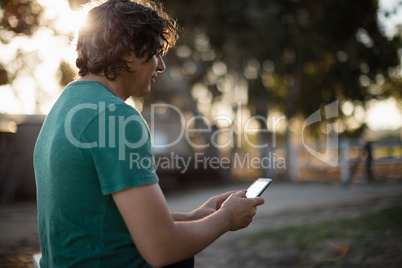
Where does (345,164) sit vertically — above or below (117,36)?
below

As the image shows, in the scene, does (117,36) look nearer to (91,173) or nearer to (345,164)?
(91,173)

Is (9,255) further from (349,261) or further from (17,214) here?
(17,214)

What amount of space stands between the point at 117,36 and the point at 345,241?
4.14m

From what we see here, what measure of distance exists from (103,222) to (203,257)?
3.83m

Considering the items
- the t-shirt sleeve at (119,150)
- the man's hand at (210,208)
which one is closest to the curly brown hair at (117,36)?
the t-shirt sleeve at (119,150)

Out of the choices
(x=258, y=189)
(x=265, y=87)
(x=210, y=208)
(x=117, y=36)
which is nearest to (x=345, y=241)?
(x=258, y=189)

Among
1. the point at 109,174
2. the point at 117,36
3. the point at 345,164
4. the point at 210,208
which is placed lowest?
the point at 345,164

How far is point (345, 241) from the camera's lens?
493 centimetres

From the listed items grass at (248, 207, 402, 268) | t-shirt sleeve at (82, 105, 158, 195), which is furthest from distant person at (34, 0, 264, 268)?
grass at (248, 207, 402, 268)

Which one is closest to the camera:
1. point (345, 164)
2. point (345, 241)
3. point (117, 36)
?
point (117, 36)

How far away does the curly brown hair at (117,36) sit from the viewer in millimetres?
1554

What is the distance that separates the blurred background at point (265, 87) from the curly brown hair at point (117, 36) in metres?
11.0

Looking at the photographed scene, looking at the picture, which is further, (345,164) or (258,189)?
(345,164)

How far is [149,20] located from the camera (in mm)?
1601
